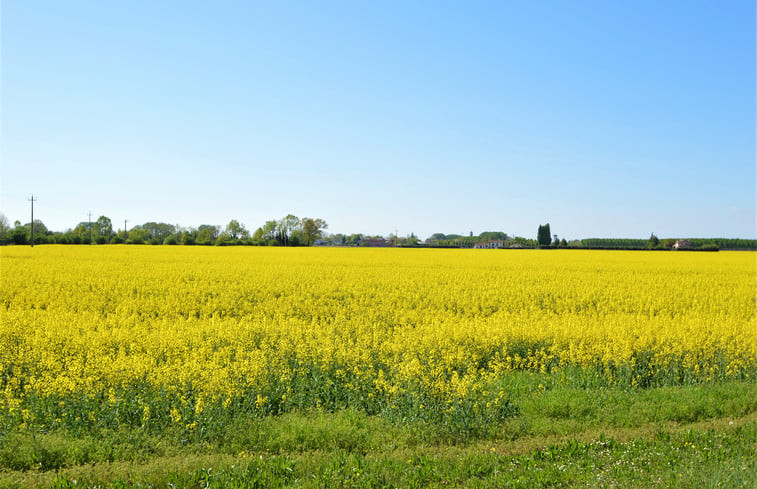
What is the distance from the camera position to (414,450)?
620 cm

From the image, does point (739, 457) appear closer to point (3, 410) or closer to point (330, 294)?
point (3, 410)

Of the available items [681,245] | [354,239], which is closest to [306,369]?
[681,245]

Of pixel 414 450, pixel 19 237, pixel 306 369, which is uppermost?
pixel 19 237

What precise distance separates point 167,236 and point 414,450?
122 meters

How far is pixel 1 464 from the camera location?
229 inches

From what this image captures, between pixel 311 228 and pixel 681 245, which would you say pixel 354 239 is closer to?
pixel 311 228

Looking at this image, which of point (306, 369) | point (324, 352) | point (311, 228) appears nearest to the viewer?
point (306, 369)

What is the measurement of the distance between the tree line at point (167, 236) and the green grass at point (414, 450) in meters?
76.9

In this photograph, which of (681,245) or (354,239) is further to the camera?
(354,239)

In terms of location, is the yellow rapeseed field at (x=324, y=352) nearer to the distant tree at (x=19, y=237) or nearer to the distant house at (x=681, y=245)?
the distant tree at (x=19, y=237)

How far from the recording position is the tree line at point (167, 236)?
82.9 m

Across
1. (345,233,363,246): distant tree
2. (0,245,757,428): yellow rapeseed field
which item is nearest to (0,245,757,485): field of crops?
(0,245,757,428): yellow rapeseed field

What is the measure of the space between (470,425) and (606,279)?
2432cm

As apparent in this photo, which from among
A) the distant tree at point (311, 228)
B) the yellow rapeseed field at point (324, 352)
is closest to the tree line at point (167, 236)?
the distant tree at point (311, 228)
